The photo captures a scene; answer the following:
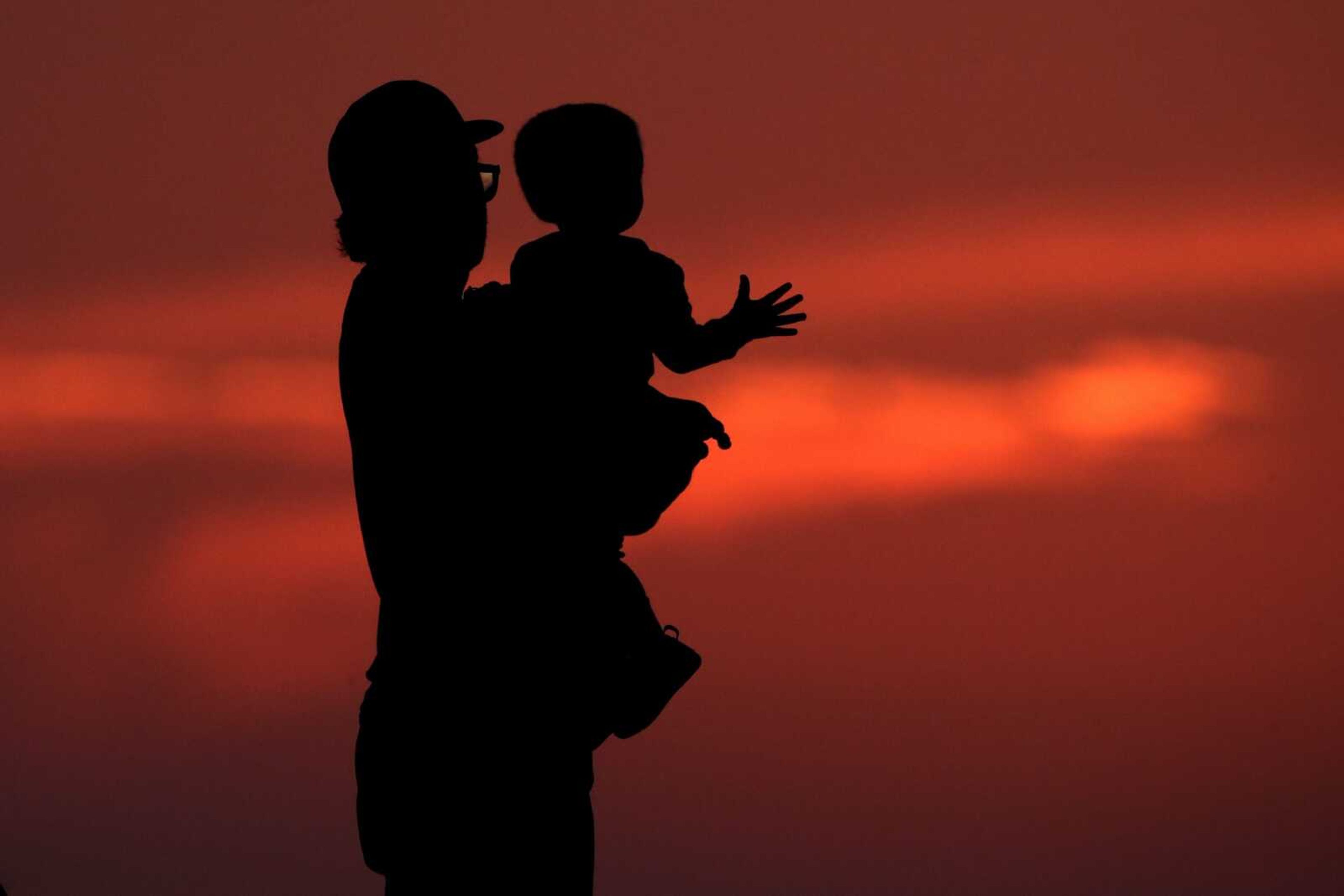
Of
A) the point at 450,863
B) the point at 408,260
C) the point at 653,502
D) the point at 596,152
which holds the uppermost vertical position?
the point at 596,152

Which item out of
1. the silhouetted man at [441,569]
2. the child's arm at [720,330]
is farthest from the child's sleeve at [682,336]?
the silhouetted man at [441,569]

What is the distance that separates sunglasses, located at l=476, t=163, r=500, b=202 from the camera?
1.49m

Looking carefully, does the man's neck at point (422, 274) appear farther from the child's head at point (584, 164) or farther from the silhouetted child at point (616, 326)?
the child's head at point (584, 164)

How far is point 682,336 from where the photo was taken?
5.33ft

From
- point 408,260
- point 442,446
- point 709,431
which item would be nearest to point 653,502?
point 709,431

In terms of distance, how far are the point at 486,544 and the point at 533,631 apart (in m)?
0.10

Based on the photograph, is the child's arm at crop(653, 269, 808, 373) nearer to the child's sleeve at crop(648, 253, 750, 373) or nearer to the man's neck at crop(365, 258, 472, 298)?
the child's sleeve at crop(648, 253, 750, 373)

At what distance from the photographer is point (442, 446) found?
54.1 inches

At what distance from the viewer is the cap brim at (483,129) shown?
4.87 ft

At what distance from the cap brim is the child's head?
0.17 m

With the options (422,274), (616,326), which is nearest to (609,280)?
(616,326)

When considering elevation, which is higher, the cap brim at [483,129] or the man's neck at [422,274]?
the cap brim at [483,129]

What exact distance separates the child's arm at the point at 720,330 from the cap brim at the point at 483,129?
0.28 m

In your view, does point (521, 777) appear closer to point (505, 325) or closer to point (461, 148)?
point (505, 325)
